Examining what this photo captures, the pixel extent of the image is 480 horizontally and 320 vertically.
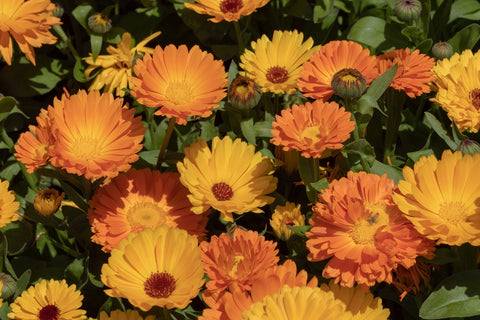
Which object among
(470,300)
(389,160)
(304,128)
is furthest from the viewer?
(389,160)

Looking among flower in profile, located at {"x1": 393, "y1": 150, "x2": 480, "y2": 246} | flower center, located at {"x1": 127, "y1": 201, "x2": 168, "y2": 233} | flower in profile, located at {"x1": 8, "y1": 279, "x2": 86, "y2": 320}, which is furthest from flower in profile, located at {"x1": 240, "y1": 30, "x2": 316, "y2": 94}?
flower in profile, located at {"x1": 8, "y1": 279, "x2": 86, "y2": 320}

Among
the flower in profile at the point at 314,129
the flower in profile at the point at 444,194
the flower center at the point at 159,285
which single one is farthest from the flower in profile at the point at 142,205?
the flower in profile at the point at 444,194

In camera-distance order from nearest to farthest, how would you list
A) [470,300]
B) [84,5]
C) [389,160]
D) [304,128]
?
[470,300] → [304,128] → [389,160] → [84,5]

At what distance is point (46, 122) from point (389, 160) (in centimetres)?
91

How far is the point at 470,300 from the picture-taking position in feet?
5.58

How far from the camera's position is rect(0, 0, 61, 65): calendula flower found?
221 centimetres

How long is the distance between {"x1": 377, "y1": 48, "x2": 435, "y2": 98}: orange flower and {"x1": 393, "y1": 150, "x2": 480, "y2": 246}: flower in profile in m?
0.31

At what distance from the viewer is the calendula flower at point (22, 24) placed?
2.21 meters

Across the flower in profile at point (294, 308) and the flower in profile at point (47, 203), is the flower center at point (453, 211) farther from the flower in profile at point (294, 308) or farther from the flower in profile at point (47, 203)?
the flower in profile at point (47, 203)

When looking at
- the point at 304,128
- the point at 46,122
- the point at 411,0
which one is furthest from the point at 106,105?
the point at 411,0

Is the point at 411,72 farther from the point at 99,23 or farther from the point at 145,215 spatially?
the point at 99,23

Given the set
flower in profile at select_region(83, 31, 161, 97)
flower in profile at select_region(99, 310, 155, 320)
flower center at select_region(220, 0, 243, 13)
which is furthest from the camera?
flower in profile at select_region(83, 31, 161, 97)

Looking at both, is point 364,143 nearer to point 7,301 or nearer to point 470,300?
point 470,300

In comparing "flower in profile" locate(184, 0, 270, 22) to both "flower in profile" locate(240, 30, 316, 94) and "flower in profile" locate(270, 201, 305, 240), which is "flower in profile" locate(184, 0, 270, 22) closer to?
"flower in profile" locate(240, 30, 316, 94)
